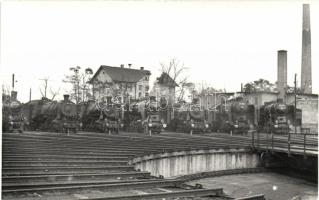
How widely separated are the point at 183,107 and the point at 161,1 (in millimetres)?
26018

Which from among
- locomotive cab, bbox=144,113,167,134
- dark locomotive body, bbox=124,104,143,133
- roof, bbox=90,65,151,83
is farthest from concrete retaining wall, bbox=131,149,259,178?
roof, bbox=90,65,151,83

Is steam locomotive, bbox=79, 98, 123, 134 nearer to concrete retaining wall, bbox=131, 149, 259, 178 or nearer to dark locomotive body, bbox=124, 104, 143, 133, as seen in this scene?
dark locomotive body, bbox=124, 104, 143, 133

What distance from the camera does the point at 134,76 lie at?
58094 millimetres

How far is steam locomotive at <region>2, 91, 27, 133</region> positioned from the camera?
67.4 ft

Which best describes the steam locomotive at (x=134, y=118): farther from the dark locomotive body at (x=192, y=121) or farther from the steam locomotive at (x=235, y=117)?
the steam locomotive at (x=235, y=117)

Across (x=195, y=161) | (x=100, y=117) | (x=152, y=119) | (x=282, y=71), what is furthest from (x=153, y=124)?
(x=282, y=71)

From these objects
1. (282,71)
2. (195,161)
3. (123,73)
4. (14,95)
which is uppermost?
(123,73)

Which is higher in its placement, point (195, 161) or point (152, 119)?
point (152, 119)

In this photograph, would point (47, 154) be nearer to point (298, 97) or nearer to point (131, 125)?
point (131, 125)

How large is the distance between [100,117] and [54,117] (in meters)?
3.16

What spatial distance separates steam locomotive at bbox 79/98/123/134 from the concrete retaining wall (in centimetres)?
907

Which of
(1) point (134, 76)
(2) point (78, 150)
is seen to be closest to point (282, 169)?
(2) point (78, 150)

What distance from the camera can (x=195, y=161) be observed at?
55.4 ft

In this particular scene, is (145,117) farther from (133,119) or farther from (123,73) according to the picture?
(123,73)
